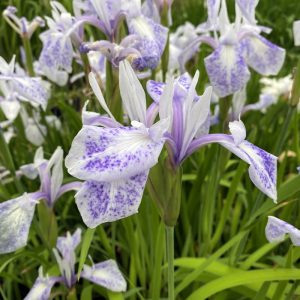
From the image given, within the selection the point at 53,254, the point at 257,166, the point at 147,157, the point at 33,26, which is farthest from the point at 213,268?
the point at 33,26

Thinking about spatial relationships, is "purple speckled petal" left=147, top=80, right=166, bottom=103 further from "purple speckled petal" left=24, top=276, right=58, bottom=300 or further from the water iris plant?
"purple speckled petal" left=24, top=276, right=58, bottom=300

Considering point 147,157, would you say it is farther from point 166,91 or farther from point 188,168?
point 188,168

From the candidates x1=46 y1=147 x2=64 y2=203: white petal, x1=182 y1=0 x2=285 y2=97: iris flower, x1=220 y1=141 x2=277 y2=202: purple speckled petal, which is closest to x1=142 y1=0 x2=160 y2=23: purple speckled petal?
x1=182 y1=0 x2=285 y2=97: iris flower

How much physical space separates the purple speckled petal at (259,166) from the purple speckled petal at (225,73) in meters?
0.55

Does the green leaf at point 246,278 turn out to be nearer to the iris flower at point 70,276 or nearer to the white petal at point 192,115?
the iris flower at point 70,276

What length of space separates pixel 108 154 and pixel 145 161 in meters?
0.06

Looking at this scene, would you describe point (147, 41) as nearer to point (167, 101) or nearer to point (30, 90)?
point (30, 90)

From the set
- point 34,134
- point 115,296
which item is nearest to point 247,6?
point 115,296

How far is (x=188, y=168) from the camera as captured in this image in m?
2.04

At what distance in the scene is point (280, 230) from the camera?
2.85 ft

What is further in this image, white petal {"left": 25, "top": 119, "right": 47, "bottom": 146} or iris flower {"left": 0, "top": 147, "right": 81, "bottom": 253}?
white petal {"left": 25, "top": 119, "right": 47, "bottom": 146}

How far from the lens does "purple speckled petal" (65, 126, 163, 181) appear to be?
69 centimetres

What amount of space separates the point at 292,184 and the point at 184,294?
0.70 metres

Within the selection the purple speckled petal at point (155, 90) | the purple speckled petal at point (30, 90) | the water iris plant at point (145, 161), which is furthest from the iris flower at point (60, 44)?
the purple speckled petal at point (155, 90)
